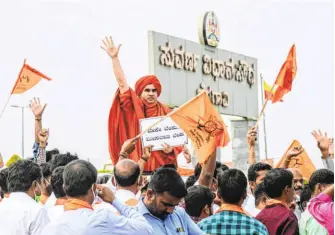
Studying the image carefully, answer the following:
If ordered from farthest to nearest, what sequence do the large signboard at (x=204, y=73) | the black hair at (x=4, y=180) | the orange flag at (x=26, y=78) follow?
the large signboard at (x=204, y=73)
the orange flag at (x=26, y=78)
the black hair at (x=4, y=180)

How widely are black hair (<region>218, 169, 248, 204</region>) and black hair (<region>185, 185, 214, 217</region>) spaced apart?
371 millimetres

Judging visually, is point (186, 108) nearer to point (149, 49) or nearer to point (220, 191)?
point (220, 191)

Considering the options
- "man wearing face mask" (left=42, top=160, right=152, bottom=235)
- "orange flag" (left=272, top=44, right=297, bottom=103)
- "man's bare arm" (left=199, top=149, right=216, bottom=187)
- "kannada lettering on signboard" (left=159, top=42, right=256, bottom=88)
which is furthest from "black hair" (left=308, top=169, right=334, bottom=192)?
"kannada lettering on signboard" (left=159, top=42, right=256, bottom=88)

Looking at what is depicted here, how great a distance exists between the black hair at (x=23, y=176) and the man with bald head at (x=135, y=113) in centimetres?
349

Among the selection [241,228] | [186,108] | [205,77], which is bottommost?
[241,228]

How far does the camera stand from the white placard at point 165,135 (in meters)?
8.88

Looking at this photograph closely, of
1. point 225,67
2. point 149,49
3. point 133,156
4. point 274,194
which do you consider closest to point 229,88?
point 225,67

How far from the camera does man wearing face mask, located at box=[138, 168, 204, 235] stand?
17.5ft

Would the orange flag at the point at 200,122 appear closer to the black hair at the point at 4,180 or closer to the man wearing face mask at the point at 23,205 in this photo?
the black hair at the point at 4,180

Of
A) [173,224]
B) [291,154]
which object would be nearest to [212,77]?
[291,154]

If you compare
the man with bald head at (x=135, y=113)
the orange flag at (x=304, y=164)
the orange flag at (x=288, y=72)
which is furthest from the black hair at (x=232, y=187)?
the orange flag at (x=288, y=72)

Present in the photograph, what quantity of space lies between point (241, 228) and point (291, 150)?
147 inches

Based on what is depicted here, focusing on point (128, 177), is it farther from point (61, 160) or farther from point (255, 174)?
point (255, 174)

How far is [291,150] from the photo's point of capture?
9273mm
